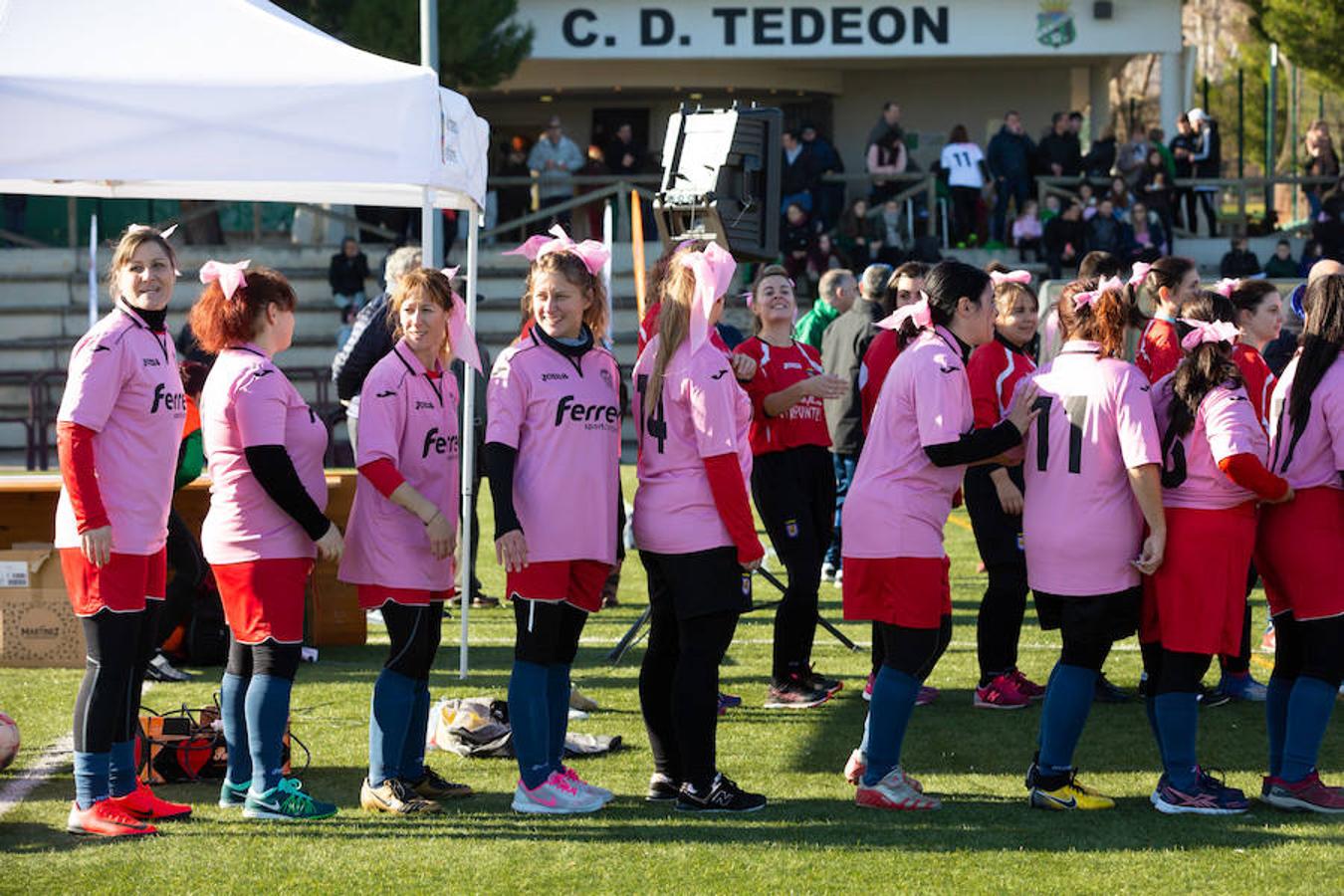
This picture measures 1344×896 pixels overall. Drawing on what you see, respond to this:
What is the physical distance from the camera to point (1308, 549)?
5.85 meters

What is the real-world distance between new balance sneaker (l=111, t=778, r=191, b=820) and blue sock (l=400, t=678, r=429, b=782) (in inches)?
27.9

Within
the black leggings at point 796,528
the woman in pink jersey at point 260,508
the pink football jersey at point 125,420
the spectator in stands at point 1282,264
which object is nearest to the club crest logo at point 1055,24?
the spectator in stands at point 1282,264

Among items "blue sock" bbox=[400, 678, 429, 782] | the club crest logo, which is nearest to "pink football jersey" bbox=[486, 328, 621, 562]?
"blue sock" bbox=[400, 678, 429, 782]

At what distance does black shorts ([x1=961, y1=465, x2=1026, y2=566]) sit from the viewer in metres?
7.60

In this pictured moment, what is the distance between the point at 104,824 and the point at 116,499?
1.00 meters

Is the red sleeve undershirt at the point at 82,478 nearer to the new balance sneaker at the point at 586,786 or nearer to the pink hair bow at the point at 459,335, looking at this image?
the pink hair bow at the point at 459,335

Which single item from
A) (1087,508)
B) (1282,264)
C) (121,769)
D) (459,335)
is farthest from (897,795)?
(1282,264)

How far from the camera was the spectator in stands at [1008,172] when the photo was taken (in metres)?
22.8

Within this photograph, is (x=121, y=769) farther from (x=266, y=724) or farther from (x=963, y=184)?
(x=963, y=184)

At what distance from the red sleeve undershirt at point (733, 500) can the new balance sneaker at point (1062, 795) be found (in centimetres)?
120

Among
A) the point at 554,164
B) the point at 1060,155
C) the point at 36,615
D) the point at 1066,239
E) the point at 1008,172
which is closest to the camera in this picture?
the point at 36,615

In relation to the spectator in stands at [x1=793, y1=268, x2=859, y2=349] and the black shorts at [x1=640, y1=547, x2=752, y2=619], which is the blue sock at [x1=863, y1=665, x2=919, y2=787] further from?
the spectator in stands at [x1=793, y1=268, x2=859, y2=349]

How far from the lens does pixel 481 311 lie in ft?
74.4

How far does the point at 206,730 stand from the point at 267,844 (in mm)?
1035
